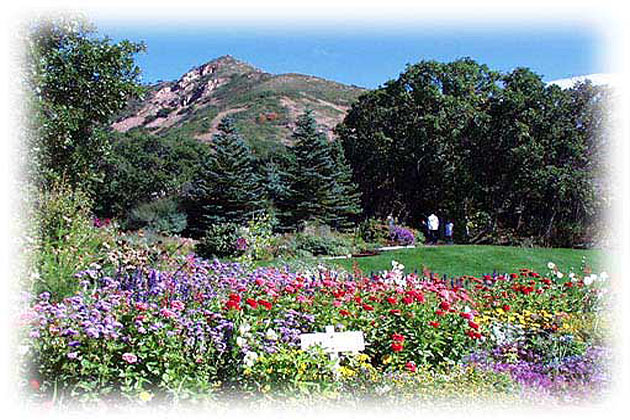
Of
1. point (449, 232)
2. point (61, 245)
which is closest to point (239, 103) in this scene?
point (449, 232)

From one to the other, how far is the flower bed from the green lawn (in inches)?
187

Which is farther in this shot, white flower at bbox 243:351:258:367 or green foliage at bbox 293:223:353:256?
green foliage at bbox 293:223:353:256

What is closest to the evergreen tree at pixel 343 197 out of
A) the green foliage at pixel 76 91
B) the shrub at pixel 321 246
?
the shrub at pixel 321 246

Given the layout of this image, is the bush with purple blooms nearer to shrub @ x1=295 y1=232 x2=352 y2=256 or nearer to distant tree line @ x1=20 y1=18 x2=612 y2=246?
shrub @ x1=295 y1=232 x2=352 y2=256

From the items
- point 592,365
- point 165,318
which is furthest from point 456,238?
point 165,318

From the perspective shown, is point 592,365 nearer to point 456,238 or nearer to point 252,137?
point 456,238

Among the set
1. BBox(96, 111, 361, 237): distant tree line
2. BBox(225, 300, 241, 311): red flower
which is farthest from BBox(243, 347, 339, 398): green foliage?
BBox(96, 111, 361, 237): distant tree line

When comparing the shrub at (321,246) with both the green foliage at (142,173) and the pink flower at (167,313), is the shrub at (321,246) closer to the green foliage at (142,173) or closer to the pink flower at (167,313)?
the green foliage at (142,173)

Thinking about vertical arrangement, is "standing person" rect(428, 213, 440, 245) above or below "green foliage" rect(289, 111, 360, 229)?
below

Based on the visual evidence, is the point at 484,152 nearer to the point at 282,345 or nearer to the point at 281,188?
the point at 281,188

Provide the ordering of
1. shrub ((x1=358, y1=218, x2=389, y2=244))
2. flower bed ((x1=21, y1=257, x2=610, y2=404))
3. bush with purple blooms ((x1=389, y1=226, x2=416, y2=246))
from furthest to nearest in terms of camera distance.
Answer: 1. shrub ((x1=358, y1=218, x2=389, y2=244))
2. bush with purple blooms ((x1=389, y1=226, x2=416, y2=246))
3. flower bed ((x1=21, y1=257, x2=610, y2=404))

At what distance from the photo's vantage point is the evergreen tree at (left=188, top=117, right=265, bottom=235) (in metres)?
17.1

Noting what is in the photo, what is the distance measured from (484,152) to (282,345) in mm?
15158

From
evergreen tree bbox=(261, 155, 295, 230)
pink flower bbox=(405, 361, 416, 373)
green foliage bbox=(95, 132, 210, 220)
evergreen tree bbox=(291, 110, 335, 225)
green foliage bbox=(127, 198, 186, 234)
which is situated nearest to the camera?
pink flower bbox=(405, 361, 416, 373)
